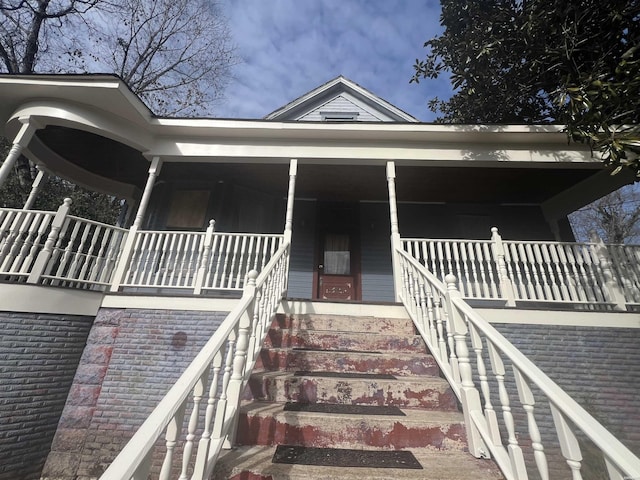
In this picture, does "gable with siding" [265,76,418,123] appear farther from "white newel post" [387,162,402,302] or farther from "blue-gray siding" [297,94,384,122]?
"white newel post" [387,162,402,302]

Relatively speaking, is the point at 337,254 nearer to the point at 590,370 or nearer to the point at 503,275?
the point at 503,275

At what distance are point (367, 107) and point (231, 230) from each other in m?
5.59

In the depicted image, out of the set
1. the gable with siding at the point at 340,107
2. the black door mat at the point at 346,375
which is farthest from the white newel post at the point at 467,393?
the gable with siding at the point at 340,107

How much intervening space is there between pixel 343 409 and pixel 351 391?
0.22 meters

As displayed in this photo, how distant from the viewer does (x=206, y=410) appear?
5.27ft

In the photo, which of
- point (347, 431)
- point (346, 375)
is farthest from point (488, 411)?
point (346, 375)

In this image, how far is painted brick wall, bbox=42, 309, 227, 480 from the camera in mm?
3322

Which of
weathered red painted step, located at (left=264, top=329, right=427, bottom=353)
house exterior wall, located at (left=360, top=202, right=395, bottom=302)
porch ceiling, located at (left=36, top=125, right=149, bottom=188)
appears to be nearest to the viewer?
weathered red painted step, located at (left=264, top=329, right=427, bottom=353)

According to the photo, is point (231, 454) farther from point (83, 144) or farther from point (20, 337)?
point (83, 144)

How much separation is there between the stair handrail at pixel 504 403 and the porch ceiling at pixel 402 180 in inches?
136

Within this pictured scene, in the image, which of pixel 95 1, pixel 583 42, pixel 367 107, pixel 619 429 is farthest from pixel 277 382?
pixel 95 1

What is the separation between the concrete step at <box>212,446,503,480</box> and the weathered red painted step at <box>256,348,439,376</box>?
3.28 ft

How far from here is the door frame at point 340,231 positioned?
643 cm

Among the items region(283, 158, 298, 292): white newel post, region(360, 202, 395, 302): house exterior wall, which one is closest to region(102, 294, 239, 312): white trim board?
region(283, 158, 298, 292): white newel post
